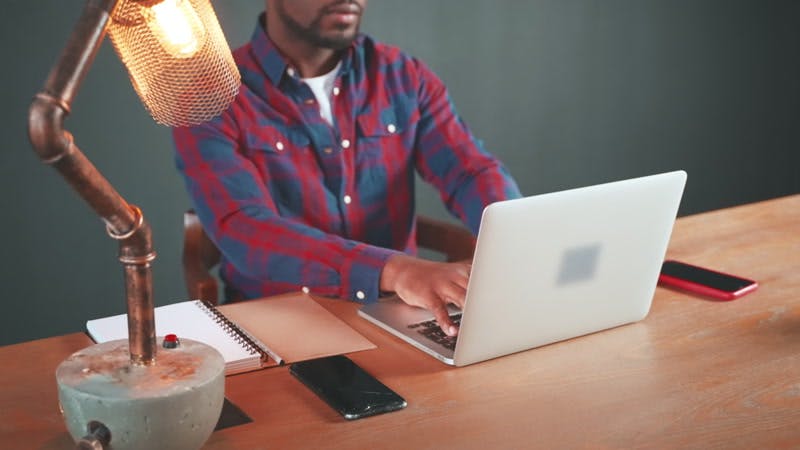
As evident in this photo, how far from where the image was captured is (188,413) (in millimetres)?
988

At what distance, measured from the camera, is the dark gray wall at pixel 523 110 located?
9.11 feet

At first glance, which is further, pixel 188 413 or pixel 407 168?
pixel 407 168

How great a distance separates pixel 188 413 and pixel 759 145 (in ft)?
13.0

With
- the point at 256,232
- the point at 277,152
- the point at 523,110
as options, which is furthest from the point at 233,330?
the point at 523,110

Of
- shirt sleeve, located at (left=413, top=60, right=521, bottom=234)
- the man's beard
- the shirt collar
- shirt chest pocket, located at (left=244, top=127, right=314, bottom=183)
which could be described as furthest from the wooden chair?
the man's beard

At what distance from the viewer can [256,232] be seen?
1862 millimetres

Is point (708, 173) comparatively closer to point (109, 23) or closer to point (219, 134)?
point (219, 134)

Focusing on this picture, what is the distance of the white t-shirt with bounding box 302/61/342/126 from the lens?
7.13 feet

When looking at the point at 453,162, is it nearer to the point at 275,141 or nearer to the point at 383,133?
the point at 383,133

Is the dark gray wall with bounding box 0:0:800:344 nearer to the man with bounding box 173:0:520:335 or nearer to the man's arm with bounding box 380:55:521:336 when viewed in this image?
the man with bounding box 173:0:520:335

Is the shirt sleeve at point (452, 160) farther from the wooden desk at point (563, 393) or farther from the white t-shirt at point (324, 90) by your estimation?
the wooden desk at point (563, 393)

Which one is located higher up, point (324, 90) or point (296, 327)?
point (324, 90)

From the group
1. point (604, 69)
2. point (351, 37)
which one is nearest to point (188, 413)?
point (351, 37)

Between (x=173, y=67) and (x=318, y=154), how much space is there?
3.68 feet
